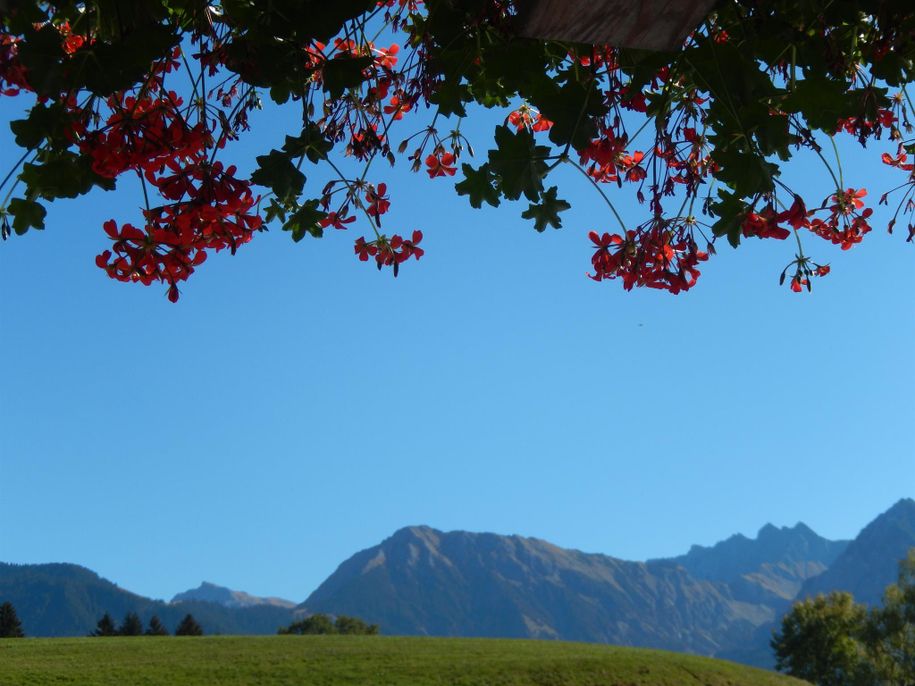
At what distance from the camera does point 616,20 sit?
6.53ft

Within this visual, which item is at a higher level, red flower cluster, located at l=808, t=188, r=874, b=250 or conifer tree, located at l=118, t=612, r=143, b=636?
conifer tree, located at l=118, t=612, r=143, b=636

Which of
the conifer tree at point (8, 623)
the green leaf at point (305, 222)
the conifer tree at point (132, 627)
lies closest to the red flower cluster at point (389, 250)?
the green leaf at point (305, 222)

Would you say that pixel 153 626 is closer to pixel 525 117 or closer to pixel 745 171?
pixel 525 117

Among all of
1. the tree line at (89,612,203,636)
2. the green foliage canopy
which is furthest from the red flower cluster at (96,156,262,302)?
the tree line at (89,612,203,636)

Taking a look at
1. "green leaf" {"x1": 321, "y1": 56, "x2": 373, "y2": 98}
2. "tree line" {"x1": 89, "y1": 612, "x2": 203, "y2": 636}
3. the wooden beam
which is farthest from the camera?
"tree line" {"x1": 89, "y1": 612, "x2": 203, "y2": 636}

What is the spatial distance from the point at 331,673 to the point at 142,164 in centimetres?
2355

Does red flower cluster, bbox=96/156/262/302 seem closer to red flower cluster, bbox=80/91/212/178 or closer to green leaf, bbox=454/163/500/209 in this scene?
red flower cluster, bbox=80/91/212/178

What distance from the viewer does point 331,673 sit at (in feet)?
78.4

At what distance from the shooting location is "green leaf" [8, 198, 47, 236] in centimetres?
241

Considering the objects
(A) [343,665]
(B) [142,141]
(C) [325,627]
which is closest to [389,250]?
(B) [142,141]

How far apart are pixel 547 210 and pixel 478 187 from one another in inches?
9.6

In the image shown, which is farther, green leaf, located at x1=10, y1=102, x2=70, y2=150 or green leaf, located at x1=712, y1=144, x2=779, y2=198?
green leaf, located at x1=712, y1=144, x2=779, y2=198

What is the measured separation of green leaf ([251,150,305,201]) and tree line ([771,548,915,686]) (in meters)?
56.0

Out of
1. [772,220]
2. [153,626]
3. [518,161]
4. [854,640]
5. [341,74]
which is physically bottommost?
[854,640]
